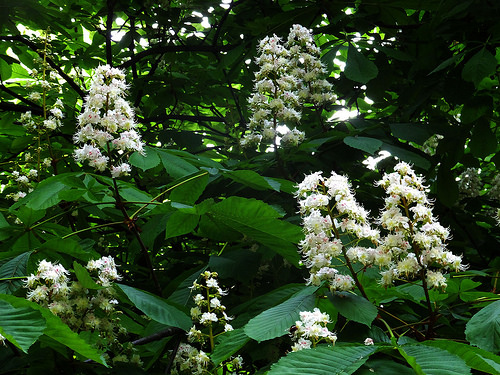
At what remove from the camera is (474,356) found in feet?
3.36

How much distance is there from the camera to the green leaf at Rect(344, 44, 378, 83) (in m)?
2.50

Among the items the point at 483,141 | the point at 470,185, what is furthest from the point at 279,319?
the point at 470,185

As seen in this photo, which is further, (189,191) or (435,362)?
(189,191)

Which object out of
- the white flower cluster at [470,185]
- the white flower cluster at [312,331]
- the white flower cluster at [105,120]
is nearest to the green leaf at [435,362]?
the white flower cluster at [312,331]

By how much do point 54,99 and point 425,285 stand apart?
2.54 metres

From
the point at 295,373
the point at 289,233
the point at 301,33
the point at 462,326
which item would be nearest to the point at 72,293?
the point at 289,233

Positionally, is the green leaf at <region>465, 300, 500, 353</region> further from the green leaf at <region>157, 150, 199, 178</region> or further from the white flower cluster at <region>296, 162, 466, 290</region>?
the green leaf at <region>157, 150, 199, 178</region>

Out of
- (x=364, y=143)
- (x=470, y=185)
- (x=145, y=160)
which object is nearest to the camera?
(x=145, y=160)

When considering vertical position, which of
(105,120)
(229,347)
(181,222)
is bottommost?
(229,347)

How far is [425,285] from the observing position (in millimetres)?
1373

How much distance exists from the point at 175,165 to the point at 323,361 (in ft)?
3.88

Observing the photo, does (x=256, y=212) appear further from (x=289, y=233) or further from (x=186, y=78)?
(x=186, y=78)

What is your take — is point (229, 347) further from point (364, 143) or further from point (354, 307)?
point (364, 143)

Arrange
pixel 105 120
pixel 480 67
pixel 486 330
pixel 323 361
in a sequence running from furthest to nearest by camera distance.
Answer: pixel 480 67, pixel 105 120, pixel 486 330, pixel 323 361
